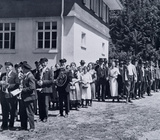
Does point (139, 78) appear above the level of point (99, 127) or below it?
above

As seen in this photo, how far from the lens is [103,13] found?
26812 mm

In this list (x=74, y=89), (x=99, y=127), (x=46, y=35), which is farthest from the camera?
(x=46, y=35)

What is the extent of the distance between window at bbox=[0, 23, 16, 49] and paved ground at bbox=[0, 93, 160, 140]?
8318 millimetres

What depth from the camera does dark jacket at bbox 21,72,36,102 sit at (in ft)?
27.7

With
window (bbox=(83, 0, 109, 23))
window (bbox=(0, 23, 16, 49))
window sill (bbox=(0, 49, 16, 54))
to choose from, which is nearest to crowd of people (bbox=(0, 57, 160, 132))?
window sill (bbox=(0, 49, 16, 54))

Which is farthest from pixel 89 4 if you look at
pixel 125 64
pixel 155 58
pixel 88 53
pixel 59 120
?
pixel 155 58

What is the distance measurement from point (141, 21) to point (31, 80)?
Result: 3374 cm

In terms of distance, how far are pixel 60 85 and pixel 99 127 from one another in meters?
2.28

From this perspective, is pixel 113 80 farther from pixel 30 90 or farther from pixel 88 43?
pixel 30 90

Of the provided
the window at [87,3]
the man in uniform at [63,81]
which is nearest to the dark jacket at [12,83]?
the man in uniform at [63,81]

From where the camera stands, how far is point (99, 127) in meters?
9.15

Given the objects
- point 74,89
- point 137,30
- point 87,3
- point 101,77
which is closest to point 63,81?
point 74,89

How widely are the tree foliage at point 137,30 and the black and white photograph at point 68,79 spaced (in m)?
10.3

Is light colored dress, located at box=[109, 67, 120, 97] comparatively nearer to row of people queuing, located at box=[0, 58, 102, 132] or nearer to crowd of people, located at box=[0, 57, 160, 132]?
crowd of people, located at box=[0, 57, 160, 132]
